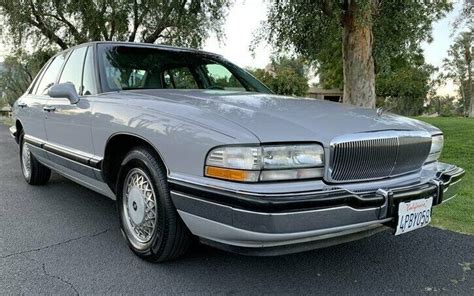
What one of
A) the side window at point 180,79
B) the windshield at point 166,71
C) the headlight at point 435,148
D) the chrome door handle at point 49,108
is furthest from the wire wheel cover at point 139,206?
the headlight at point 435,148

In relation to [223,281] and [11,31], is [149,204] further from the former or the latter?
[11,31]

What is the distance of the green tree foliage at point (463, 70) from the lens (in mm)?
42763

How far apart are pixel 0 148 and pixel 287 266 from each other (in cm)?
889

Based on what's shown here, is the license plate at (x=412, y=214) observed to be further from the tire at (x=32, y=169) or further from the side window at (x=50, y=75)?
the tire at (x=32, y=169)

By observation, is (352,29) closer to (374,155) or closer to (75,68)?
(75,68)

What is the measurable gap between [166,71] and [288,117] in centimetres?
182

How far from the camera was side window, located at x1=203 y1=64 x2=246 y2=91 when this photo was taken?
4375 mm

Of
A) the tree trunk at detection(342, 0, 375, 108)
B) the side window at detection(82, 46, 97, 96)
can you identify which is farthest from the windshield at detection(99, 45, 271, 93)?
the tree trunk at detection(342, 0, 375, 108)

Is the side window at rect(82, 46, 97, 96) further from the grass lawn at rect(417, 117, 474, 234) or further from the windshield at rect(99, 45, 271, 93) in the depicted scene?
the grass lawn at rect(417, 117, 474, 234)

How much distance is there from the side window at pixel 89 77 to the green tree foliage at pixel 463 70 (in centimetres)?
4378

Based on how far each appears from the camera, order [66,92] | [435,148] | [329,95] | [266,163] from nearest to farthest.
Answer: [266,163], [435,148], [66,92], [329,95]

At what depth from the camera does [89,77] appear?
3.83 meters

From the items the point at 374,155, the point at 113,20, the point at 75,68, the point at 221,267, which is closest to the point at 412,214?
the point at 374,155

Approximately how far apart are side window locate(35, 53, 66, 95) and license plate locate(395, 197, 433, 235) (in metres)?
3.97
